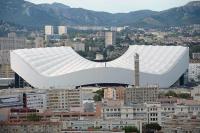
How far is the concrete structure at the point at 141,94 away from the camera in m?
26.3

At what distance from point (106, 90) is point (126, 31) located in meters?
38.2

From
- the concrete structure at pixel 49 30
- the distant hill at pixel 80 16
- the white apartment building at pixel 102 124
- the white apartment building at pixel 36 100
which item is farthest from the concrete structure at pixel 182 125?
the concrete structure at pixel 49 30

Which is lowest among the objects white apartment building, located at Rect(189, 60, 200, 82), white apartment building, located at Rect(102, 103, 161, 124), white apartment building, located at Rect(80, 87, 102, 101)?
white apartment building, located at Rect(189, 60, 200, 82)

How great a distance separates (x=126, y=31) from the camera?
6719cm

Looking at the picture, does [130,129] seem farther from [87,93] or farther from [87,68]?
[87,68]

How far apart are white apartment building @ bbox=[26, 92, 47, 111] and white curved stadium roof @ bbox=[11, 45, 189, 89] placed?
524cm

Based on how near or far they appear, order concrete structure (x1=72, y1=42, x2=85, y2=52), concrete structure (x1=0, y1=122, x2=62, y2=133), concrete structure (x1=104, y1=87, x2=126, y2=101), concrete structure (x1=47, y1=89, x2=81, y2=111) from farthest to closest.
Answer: concrete structure (x1=72, y1=42, x2=85, y2=52)
concrete structure (x1=104, y1=87, x2=126, y2=101)
concrete structure (x1=47, y1=89, x2=81, y2=111)
concrete structure (x1=0, y1=122, x2=62, y2=133)

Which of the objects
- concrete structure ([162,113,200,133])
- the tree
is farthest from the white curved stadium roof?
the tree

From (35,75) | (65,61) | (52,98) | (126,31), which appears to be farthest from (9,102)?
(126,31)

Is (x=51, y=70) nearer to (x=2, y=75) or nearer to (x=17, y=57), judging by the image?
(x=17, y=57)

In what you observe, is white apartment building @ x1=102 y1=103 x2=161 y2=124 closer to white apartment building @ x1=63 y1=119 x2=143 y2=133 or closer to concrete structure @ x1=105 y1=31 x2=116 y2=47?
white apartment building @ x1=63 y1=119 x2=143 y2=133

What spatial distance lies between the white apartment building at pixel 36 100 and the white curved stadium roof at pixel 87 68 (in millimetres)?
5240

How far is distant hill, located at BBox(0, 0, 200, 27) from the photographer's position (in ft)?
217

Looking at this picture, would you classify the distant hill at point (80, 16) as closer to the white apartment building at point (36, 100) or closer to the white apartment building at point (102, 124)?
the white apartment building at point (36, 100)
